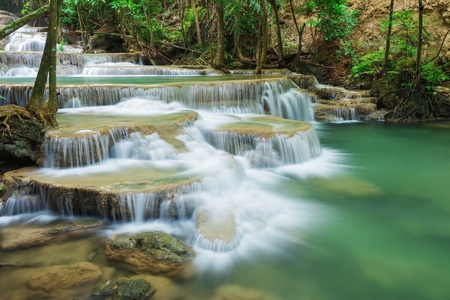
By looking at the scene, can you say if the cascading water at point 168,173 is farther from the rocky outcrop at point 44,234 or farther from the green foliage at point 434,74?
the green foliage at point 434,74

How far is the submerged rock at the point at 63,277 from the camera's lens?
2.85 meters

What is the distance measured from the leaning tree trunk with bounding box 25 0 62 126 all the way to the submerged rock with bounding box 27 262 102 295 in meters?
3.10

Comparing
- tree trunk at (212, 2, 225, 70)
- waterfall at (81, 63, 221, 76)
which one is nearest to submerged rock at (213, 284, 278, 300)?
waterfall at (81, 63, 221, 76)

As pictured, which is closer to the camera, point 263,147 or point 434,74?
point 263,147

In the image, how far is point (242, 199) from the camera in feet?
14.8

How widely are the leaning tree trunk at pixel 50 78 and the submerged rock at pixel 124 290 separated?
3594mm

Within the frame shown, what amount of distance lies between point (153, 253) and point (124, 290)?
22.0 inches

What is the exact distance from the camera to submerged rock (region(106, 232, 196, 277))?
10.2 ft

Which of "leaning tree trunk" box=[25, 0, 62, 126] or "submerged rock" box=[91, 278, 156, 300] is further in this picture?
"leaning tree trunk" box=[25, 0, 62, 126]

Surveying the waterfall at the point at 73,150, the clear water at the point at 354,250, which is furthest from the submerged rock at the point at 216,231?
the waterfall at the point at 73,150

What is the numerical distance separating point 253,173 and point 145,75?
8.75 m

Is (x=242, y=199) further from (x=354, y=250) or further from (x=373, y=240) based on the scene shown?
(x=373, y=240)

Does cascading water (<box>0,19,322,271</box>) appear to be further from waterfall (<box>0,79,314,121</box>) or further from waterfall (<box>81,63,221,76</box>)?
waterfall (<box>81,63,221,76</box>)

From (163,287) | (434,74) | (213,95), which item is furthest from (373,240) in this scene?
(434,74)
